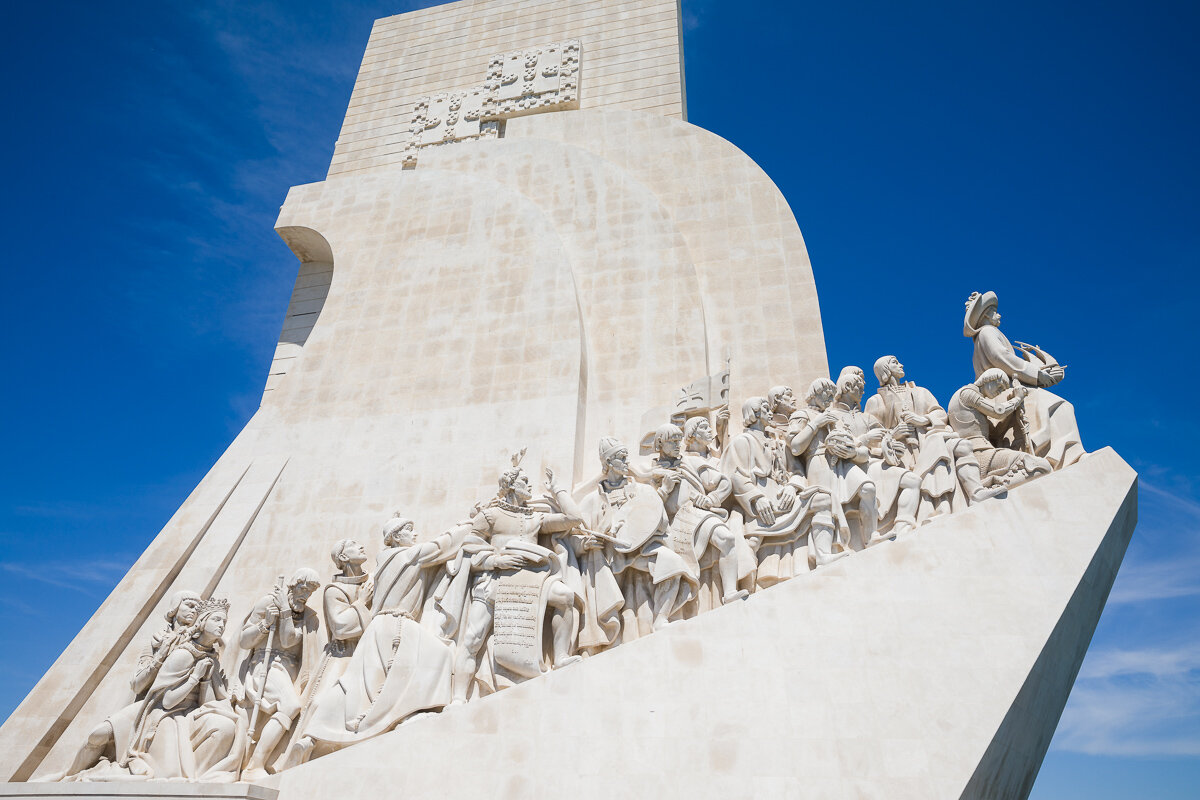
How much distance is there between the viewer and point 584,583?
5.65 metres

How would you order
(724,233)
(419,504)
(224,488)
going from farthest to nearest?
(724,233) → (224,488) → (419,504)

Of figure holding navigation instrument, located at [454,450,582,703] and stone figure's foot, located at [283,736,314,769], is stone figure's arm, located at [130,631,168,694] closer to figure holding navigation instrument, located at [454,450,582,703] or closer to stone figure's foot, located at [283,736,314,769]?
stone figure's foot, located at [283,736,314,769]

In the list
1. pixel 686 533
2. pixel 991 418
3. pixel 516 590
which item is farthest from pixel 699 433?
pixel 991 418

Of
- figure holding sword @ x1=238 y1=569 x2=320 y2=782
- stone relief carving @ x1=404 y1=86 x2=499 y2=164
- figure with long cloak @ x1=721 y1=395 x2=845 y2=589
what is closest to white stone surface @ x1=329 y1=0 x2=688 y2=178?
stone relief carving @ x1=404 y1=86 x2=499 y2=164

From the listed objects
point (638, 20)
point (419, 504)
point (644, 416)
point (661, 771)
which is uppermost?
→ point (638, 20)

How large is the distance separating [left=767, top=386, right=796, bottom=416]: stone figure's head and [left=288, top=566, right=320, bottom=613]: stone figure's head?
3841mm

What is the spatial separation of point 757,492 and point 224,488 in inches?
199

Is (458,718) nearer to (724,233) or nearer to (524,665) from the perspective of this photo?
(524,665)

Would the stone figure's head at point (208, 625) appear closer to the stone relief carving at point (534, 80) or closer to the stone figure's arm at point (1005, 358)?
the stone figure's arm at point (1005, 358)

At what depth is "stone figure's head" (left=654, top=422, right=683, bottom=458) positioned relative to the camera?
594 centimetres

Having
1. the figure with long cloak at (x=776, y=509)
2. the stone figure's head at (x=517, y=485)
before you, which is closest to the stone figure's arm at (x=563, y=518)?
the stone figure's head at (x=517, y=485)

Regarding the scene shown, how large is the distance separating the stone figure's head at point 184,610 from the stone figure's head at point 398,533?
4.72 ft

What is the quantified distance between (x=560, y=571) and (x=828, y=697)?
77.0 inches

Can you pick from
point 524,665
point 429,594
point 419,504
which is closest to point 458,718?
point 524,665
